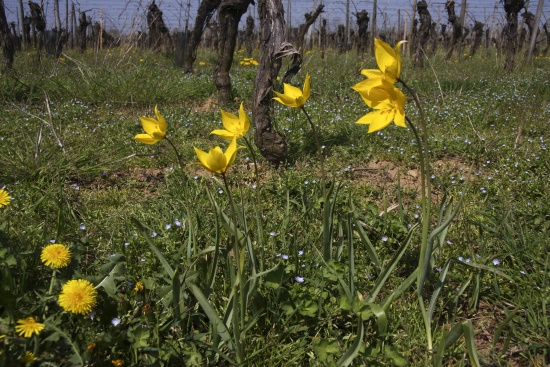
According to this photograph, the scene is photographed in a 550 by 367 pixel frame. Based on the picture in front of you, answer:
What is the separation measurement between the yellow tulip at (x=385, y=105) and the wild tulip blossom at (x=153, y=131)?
2.17ft

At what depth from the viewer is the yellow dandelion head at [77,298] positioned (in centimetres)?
116

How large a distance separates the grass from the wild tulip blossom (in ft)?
0.79

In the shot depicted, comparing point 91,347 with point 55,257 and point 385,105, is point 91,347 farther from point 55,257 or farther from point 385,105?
point 385,105

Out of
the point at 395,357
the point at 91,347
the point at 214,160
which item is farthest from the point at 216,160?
the point at 395,357

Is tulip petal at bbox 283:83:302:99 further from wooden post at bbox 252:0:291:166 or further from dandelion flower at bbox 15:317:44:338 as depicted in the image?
wooden post at bbox 252:0:291:166

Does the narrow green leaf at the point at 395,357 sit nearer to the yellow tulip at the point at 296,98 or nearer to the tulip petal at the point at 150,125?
the yellow tulip at the point at 296,98

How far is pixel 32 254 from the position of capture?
59.8 inches

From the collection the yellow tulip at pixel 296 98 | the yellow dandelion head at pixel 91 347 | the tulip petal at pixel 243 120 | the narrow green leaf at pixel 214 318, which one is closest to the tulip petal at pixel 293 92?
the yellow tulip at pixel 296 98

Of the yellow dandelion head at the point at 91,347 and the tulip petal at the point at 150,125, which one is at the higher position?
the tulip petal at the point at 150,125

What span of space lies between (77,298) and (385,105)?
104 cm

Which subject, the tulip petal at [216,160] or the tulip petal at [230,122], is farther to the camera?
the tulip petal at [230,122]

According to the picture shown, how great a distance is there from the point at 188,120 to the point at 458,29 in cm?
1115

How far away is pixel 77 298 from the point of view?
1169 millimetres

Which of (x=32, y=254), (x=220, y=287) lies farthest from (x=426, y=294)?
(x=32, y=254)
